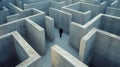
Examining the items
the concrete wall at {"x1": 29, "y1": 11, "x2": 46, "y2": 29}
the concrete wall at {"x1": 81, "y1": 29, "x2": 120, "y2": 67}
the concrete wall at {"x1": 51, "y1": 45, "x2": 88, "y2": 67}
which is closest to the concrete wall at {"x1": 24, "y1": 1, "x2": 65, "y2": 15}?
the concrete wall at {"x1": 29, "y1": 11, "x2": 46, "y2": 29}

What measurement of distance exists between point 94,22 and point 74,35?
199 cm

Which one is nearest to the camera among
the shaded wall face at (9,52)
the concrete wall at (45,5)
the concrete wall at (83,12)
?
the shaded wall face at (9,52)

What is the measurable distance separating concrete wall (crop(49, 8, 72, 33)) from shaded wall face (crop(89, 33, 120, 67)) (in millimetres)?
4364

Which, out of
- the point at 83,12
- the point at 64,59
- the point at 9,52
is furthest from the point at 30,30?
the point at 83,12

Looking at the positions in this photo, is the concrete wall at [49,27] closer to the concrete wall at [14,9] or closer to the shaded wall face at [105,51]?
the concrete wall at [14,9]

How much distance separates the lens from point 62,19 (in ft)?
41.1

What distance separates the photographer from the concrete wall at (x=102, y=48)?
7.51 m

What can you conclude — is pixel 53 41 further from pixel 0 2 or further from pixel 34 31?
pixel 0 2

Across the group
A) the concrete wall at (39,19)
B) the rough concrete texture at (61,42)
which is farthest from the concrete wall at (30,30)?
the concrete wall at (39,19)

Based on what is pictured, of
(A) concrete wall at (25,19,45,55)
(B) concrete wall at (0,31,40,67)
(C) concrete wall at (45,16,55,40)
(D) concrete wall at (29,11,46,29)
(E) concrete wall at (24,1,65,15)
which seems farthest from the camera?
(E) concrete wall at (24,1,65,15)

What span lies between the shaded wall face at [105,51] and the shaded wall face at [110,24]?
129 inches

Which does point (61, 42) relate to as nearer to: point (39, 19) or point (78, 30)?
point (78, 30)

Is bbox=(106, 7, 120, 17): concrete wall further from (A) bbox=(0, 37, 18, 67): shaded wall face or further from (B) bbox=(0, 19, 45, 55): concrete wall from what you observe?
(A) bbox=(0, 37, 18, 67): shaded wall face

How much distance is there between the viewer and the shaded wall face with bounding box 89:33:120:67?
7.61 metres
